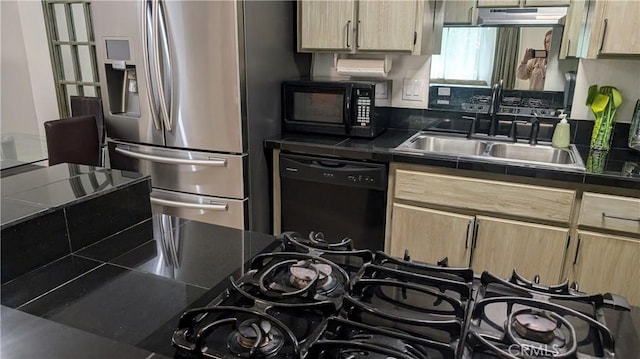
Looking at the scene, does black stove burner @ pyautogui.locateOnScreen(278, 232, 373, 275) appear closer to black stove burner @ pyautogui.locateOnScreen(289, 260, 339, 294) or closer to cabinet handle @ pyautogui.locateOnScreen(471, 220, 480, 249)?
black stove burner @ pyautogui.locateOnScreen(289, 260, 339, 294)

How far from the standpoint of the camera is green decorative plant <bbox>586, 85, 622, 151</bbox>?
7.67ft

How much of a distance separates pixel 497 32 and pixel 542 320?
2108mm

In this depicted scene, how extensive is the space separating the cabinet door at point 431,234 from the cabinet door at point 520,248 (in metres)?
0.06

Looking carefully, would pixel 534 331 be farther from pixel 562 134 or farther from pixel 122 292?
pixel 562 134

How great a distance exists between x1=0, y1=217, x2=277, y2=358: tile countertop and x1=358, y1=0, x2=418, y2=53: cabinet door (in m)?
1.58

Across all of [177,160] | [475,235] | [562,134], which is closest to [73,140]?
[177,160]

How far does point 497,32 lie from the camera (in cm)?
256

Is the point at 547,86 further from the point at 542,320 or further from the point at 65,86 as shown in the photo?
the point at 65,86

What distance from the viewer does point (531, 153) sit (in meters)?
2.51

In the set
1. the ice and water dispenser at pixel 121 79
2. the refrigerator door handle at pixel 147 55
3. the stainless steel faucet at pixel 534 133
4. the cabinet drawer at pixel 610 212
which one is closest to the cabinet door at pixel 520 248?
the cabinet drawer at pixel 610 212

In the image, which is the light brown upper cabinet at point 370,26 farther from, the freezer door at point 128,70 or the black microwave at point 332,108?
the freezer door at point 128,70

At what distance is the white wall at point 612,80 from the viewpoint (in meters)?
2.35

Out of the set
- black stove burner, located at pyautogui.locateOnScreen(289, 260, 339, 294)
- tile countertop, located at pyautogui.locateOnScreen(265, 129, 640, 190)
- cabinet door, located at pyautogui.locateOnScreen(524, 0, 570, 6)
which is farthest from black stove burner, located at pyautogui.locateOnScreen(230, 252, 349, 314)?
cabinet door, located at pyautogui.locateOnScreen(524, 0, 570, 6)

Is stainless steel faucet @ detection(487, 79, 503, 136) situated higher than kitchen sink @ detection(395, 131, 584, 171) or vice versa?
stainless steel faucet @ detection(487, 79, 503, 136)
